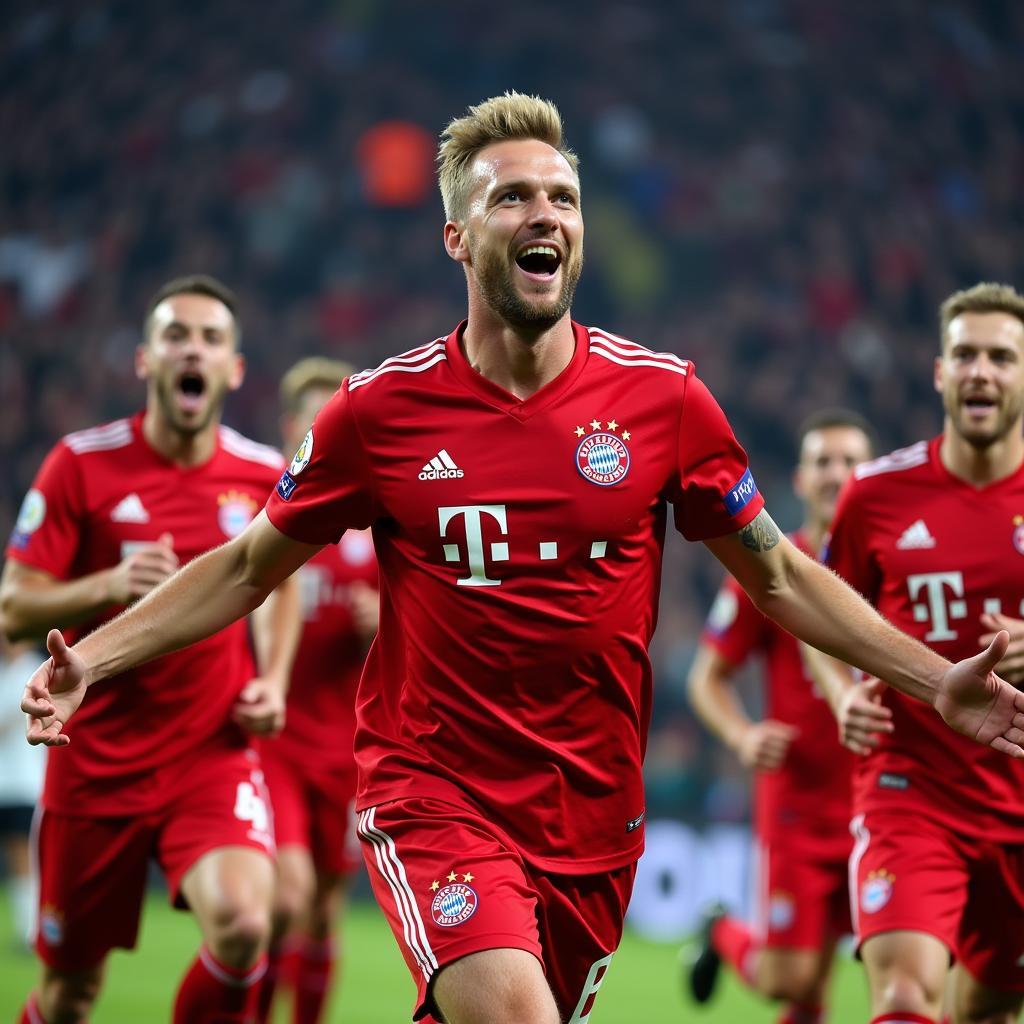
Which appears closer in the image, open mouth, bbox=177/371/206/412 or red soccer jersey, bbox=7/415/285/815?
red soccer jersey, bbox=7/415/285/815

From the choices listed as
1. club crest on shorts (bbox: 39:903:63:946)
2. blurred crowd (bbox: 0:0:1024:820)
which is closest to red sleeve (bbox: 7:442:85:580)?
club crest on shorts (bbox: 39:903:63:946)

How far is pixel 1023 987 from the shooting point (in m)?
5.20

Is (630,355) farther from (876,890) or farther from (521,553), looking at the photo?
(876,890)

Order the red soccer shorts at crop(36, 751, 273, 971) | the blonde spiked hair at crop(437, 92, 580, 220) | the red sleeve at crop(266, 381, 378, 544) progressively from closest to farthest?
the red sleeve at crop(266, 381, 378, 544) → the blonde spiked hair at crop(437, 92, 580, 220) → the red soccer shorts at crop(36, 751, 273, 971)

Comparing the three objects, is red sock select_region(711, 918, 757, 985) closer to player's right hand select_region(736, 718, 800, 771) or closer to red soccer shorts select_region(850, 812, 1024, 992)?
player's right hand select_region(736, 718, 800, 771)

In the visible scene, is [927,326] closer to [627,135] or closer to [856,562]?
[627,135]

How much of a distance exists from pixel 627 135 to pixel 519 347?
1591 centimetres

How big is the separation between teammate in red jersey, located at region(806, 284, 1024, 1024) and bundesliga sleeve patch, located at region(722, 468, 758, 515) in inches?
49.6

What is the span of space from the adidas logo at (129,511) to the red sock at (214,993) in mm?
1475

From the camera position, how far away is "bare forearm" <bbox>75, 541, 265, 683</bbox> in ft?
13.0

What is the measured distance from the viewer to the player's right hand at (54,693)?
3.65m

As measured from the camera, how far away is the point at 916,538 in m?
5.26

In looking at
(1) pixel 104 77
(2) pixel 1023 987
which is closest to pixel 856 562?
(2) pixel 1023 987

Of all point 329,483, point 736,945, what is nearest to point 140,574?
point 329,483
